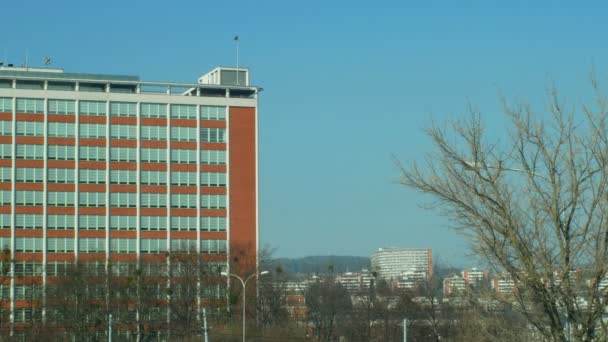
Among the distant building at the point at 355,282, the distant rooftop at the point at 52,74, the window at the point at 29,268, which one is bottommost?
the distant building at the point at 355,282

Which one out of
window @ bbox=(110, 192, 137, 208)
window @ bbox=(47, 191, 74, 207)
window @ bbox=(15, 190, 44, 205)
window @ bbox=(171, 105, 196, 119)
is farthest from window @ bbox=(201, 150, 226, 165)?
window @ bbox=(15, 190, 44, 205)

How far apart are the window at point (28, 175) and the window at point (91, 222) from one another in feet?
22.3

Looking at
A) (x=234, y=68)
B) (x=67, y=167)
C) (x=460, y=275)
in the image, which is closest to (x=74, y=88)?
(x=67, y=167)

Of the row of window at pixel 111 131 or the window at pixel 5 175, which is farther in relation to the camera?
the row of window at pixel 111 131

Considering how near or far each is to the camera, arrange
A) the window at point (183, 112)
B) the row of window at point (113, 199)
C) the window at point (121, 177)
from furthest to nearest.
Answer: the window at point (183, 112), the window at point (121, 177), the row of window at point (113, 199)

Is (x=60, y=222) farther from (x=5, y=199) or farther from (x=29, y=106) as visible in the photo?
(x=29, y=106)

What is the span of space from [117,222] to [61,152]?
10856 millimetres

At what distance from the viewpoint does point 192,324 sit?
311 ft

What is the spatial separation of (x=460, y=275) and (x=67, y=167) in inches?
4491

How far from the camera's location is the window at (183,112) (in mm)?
130250

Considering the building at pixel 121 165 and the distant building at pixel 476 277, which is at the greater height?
the building at pixel 121 165

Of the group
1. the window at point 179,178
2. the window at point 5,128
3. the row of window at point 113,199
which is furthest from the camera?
the window at point 179,178

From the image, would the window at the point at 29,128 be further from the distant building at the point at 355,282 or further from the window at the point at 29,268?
the distant building at the point at 355,282

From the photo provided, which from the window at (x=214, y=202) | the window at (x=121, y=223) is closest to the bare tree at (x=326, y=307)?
the window at (x=214, y=202)
